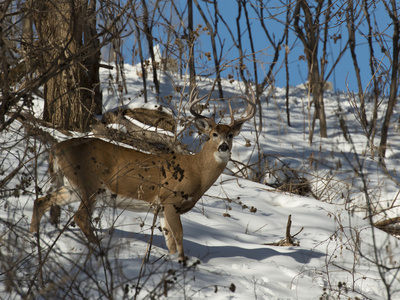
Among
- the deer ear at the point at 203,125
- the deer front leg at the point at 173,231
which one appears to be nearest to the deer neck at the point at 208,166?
the deer ear at the point at 203,125

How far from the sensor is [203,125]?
18.9ft

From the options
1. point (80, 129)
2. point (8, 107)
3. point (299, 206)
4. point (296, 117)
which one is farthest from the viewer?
point (296, 117)

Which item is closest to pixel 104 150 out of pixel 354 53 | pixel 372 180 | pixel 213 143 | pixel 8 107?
pixel 213 143

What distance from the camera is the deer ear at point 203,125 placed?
18.7 feet

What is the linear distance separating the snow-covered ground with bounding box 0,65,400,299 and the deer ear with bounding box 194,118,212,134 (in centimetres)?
113

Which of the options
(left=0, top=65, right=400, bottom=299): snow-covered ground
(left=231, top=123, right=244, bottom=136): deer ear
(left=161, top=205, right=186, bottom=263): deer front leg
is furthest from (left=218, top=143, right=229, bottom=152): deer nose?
(left=0, top=65, right=400, bottom=299): snow-covered ground

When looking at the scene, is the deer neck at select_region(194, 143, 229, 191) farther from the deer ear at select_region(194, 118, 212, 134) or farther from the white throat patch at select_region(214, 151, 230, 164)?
the deer ear at select_region(194, 118, 212, 134)

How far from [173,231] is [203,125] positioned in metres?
1.29

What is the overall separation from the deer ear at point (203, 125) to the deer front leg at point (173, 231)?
1018 mm

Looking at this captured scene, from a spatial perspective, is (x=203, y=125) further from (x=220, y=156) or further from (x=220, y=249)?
(x=220, y=249)

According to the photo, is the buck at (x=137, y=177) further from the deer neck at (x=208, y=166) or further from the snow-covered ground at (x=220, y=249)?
the snow-covered ground at (x=220, y=249)

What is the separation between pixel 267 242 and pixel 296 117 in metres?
9.25

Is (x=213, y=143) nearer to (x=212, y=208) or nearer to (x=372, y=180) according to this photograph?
(x=212, y=208)

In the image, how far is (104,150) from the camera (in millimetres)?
5336
